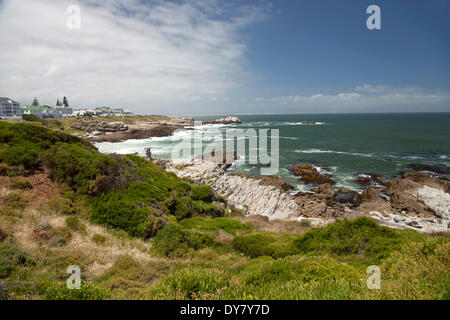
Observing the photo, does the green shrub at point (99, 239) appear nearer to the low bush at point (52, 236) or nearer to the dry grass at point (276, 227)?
the low bush at point (52, 236)

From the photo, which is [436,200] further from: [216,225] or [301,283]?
[301,283]

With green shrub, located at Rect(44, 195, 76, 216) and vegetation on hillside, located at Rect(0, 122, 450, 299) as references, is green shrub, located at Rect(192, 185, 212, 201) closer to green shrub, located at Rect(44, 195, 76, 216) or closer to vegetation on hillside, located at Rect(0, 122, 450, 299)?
vegetation on hillside, located at Rect(0, 122, 450, 299)

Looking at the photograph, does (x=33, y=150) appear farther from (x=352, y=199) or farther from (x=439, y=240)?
(x=352, y=199)

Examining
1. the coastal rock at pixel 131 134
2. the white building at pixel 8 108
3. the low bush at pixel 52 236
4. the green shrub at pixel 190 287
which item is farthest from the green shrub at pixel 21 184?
the white building at pixel 8 108

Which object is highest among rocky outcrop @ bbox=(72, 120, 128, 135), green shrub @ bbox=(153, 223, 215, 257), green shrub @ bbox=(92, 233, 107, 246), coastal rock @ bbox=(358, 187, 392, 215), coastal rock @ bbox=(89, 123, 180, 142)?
rocky outcrop @ bbox=(72, 120, 128, 135)

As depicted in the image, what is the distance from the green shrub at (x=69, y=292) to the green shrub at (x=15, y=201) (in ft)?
20.8

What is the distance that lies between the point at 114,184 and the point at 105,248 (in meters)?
5.19

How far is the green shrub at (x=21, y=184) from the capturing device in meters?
10.6

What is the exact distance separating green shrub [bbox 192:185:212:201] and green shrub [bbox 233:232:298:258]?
7270 millimetres

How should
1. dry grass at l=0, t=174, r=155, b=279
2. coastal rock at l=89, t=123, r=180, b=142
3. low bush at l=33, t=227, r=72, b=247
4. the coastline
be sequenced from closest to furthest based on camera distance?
dry grass at l=0, t=174, r=155, b=279, low bush at l=33, t=227, r=72, b=247, the coastline, coastal rock at l=89, t=123, r=180, b=142

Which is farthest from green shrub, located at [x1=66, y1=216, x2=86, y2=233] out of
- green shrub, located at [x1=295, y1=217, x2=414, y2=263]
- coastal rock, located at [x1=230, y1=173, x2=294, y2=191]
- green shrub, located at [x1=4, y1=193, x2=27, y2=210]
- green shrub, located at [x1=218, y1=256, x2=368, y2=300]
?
coastal rock, located at [x1=230, y1=173, x2=294, y2=191]

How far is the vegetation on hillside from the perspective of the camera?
480 cm

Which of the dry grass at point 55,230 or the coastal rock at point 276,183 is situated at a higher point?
the dry grass at point 55,230
